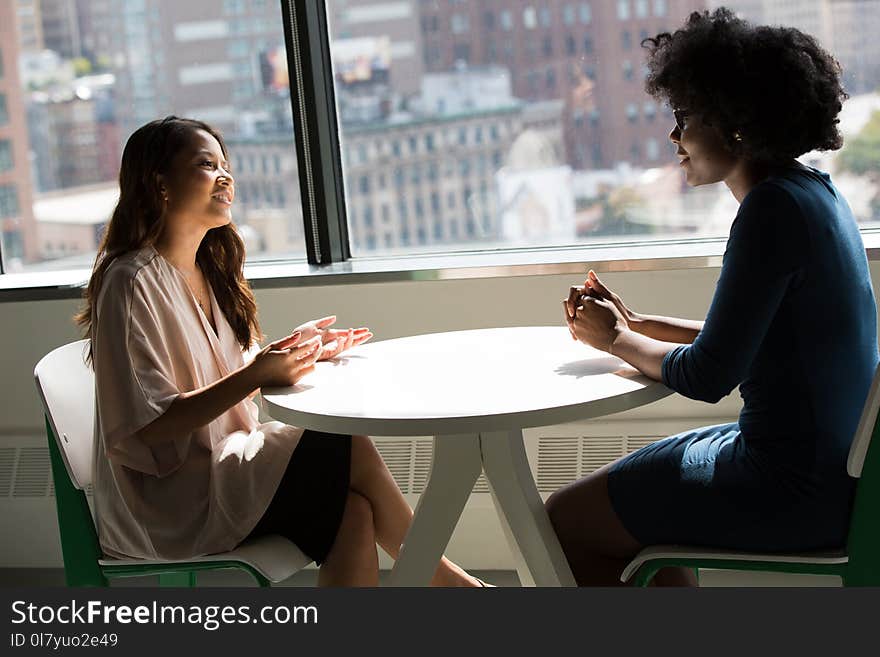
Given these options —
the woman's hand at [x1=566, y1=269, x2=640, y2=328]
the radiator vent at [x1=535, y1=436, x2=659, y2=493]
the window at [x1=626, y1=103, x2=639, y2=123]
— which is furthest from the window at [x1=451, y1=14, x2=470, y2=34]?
the woman's hand at [x1=566, y1=269, x2=640, y2=328]

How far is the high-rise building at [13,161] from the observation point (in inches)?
145

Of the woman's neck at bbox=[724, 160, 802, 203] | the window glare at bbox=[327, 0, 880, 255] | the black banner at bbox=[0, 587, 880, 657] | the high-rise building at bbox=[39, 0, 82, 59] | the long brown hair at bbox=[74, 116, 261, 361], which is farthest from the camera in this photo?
the high-rise building at bbox=[39, 0, 82, 59]

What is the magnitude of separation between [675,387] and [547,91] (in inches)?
66.3

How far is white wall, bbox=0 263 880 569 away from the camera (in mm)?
3090

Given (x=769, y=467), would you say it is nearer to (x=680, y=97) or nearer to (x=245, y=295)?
(x=680, y=97)

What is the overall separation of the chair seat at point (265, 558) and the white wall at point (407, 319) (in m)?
1.21

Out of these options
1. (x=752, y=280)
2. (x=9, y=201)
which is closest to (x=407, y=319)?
(x=9, y=201)

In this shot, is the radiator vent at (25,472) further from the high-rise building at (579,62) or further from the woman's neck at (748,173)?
the woman's neck at (748,173)

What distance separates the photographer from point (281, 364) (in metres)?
2.07

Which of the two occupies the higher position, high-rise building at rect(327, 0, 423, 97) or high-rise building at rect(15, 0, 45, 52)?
high-rise building at rect(15, 0, 45, 52)

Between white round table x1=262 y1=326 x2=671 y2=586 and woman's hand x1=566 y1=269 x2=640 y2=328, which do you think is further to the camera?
woman's hand x1=566 y1=269 x2=640 y2=328

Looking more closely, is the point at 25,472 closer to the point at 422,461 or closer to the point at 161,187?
the point at 422,461

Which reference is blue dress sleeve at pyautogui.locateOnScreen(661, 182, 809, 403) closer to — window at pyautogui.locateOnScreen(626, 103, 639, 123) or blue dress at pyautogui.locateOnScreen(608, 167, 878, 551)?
blue dress at pyautogui.locateOnScreen(608, 167, 878, 551)

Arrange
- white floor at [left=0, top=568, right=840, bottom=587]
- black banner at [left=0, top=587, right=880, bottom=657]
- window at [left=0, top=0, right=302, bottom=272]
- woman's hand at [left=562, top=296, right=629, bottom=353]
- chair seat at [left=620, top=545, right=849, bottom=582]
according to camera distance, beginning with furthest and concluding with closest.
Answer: window at [left=0, top=0, right=302, bottom=272]
white floor at [left=0, top=568, right=840, bottom=587]
woman's hand at [left=562, top=296, right=629, bottom=353]
chair seat at [left=620, top=545, right=849, bottom=582]
black banner at [left=0, top=587, right=880, bottom=657]
